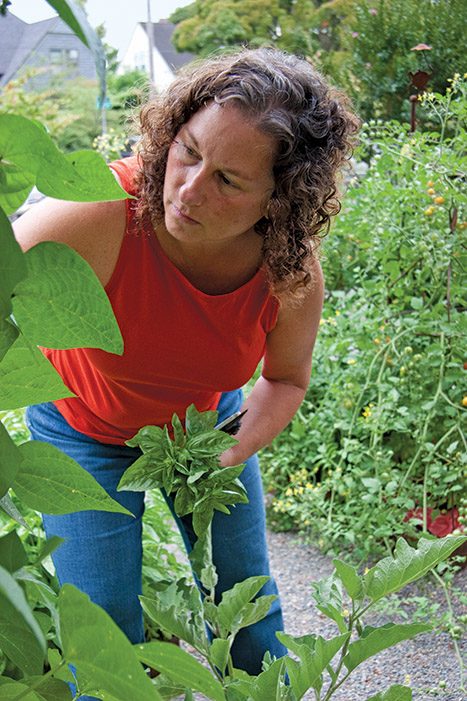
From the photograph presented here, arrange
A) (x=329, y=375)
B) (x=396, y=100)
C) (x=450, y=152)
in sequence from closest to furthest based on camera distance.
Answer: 1. (x=450, y=152)
2. (x=329, y=375)
3. (x=396, y=100)

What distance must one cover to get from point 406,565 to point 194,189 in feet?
2.25

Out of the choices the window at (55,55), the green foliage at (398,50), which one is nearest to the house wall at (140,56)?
the window at (55,55)

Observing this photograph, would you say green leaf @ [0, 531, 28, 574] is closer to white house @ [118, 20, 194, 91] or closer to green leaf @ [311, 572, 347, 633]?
green leaf @ [311, 572, 347, 633]

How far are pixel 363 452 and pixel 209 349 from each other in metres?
1.34

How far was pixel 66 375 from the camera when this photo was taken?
1404 mm

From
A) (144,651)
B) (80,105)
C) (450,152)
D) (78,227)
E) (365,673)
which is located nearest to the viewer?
(144,651)

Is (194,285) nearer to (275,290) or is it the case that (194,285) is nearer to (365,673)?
(275,290)

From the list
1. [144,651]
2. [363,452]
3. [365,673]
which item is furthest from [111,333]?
[363,452]

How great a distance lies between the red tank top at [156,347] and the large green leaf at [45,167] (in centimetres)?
89

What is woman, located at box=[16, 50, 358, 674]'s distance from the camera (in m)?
1.12

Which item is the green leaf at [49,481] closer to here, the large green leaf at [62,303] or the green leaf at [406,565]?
Answer: the large green leaf at [62,303]

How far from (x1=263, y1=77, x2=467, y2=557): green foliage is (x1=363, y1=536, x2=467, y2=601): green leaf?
1713 millimetres

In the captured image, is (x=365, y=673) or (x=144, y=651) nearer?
(x=144, y=651)

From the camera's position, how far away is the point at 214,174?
3.61 feet
